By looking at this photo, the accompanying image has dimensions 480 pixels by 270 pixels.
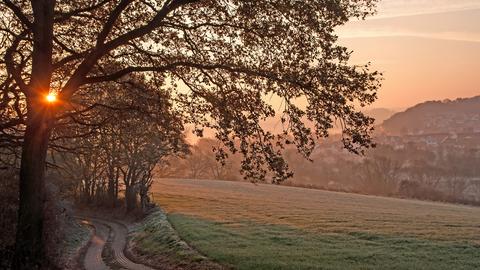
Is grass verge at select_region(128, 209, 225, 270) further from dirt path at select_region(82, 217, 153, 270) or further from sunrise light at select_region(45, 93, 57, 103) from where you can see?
sunrise light at select_region(45, 93, 57, 103)

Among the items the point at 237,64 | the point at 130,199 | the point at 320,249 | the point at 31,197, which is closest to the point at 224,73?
the point at 237,64

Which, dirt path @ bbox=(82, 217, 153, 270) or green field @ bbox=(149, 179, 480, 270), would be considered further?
dirt path @ bbox=(82, 217, 153, 270)

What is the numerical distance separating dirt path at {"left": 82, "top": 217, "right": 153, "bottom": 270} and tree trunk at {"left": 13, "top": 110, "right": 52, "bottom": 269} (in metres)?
15.9

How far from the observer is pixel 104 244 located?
4262cm

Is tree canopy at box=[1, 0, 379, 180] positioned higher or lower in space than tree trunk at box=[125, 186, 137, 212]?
higher

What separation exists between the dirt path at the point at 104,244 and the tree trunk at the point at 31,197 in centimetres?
1587

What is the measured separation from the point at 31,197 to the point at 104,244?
2789 cm

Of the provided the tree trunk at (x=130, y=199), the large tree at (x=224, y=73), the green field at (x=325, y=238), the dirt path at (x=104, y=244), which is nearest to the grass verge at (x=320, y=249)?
the green field at (x=325, y=238)

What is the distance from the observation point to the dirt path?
32.9 m

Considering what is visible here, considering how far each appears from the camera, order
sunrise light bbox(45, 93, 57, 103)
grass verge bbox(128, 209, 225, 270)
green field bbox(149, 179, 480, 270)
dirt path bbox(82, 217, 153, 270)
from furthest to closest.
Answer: dirt path bbox(82, 217, 153, 270)
grass verge bbox(128, 209, 225, 270)
green field bbox(149, 179, 480, 270)
sunrise light bbox(45, 93, 57, 103)

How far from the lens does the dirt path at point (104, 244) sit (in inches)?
1296

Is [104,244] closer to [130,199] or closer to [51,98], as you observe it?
[130,199]

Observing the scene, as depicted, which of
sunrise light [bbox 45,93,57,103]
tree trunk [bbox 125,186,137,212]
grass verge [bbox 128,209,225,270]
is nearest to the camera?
sunrise light [bbox 45,93,57,103]

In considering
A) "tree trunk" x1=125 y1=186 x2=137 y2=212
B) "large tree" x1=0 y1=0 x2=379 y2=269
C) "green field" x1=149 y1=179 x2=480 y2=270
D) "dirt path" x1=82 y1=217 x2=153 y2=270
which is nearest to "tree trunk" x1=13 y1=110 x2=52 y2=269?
"large tree" x1=0 y1=0 x2=379 y2=269
